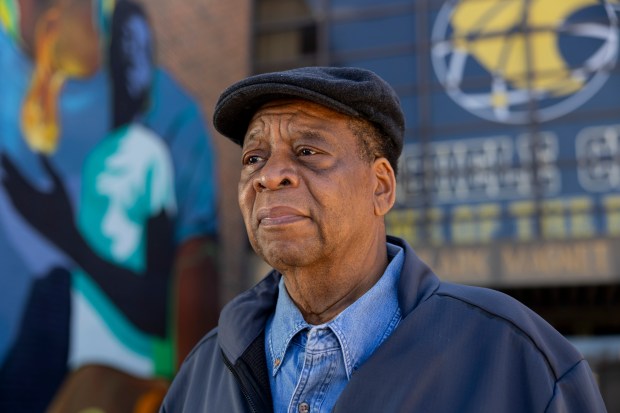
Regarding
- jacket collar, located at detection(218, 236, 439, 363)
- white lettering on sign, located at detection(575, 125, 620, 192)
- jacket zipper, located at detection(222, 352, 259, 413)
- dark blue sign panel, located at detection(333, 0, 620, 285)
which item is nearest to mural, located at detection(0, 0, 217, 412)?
dark blue sign panel, located at detection(333, 0, 620, 285)

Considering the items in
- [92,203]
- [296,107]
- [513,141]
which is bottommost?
[296,107]

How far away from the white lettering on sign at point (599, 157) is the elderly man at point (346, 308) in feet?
28.8

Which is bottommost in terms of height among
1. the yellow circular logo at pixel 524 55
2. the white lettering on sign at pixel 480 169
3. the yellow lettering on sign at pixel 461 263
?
the yellow lettering on sign at pixel 461 263

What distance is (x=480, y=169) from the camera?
10.1m

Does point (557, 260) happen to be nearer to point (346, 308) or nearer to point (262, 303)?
point (262, 303)

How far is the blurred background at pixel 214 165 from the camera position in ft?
21.5

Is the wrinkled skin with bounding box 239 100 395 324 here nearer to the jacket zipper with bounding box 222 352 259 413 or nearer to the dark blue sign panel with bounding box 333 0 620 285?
the jacket zipper with bounding box 222 352 259 413

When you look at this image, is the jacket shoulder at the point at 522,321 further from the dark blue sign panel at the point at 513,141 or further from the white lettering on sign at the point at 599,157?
the white lettering on sign at the point at 599,157

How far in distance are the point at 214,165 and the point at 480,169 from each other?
389 centimetres

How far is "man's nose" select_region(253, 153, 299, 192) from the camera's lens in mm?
1483

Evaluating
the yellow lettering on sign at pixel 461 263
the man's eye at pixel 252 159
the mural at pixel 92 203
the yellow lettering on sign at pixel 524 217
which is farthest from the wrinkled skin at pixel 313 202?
the yellow lettering on sign at pixel 524 217

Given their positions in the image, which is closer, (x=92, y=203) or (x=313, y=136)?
(x=313, y=136)

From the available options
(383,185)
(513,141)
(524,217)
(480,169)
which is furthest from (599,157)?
(383,185)

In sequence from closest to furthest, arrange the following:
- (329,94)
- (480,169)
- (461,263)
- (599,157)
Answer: (329,94), (461,263), (599,157), (480,169)
